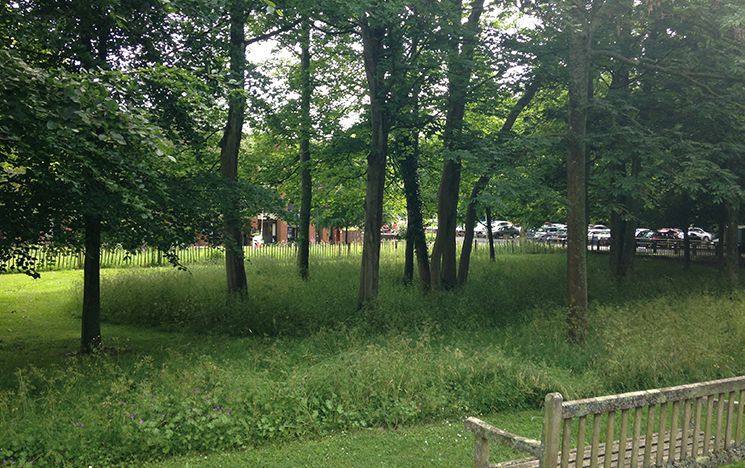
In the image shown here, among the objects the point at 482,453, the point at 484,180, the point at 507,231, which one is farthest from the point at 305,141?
the point at 507,231

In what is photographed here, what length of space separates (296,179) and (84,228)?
13.0 m

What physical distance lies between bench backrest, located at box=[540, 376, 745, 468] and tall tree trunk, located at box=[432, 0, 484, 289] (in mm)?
7630

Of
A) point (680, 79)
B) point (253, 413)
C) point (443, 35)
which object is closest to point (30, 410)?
point (253, 413)

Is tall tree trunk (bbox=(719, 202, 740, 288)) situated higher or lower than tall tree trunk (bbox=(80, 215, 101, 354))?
higher

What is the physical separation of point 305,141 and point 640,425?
14.2 meters

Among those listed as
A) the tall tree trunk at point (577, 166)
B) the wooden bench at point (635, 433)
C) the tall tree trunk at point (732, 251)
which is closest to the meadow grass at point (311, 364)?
the tall tree trunk at point (577, 166)

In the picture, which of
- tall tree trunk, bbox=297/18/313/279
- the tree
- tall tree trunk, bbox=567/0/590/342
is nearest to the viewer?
the tree

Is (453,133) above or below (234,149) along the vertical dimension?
above

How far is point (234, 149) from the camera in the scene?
47.1 feet

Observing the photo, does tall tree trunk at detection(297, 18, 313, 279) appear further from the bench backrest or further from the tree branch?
the bench backrest

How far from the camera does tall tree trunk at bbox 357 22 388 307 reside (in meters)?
12.8

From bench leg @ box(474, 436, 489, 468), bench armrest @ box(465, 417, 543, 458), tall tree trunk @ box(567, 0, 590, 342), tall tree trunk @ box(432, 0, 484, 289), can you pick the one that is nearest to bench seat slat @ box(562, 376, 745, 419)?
bench armrest @ box(465, 417, 543, 458)

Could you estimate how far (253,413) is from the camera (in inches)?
240

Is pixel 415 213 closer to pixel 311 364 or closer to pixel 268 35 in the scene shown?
pixel 268 35
